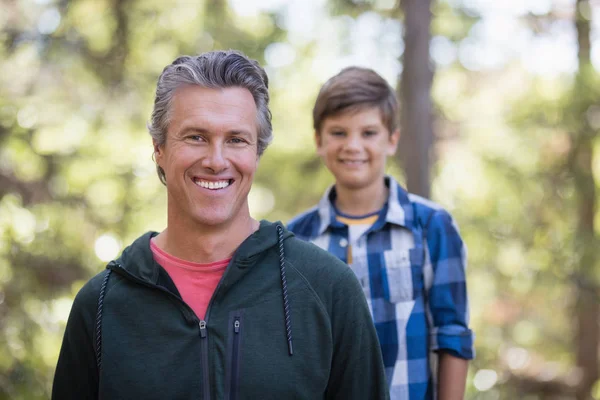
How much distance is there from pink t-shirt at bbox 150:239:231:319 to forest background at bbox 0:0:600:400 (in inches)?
130

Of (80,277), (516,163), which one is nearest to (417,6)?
(516,163)

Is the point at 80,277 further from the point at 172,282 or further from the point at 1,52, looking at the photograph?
the point at 172,282

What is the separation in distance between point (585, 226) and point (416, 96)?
4.74 m

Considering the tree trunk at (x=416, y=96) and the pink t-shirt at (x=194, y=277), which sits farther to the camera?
the tree trunk at (x=416, y=96)

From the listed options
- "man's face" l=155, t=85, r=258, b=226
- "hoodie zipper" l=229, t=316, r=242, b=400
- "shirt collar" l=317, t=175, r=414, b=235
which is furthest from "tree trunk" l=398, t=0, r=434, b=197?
"hoodie zipper" l=229, t=316, r=242, b=400

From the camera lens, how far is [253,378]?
6.18 feet

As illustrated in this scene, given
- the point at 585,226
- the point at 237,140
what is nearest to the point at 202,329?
the point at 237,140

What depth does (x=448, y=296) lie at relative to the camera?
270 cm

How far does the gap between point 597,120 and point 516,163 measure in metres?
1.23

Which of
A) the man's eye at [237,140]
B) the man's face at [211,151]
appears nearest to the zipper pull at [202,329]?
the man's face at [211,151]

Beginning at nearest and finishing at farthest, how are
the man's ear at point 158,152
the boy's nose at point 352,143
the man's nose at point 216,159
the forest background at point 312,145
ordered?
the man's nose at point 216,159, the man's ear at point 158,152, the boy's nose at point 352,143, the forest background at point 312,145

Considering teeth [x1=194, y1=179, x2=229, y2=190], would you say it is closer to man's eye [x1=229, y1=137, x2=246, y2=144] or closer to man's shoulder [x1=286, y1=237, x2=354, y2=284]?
man's eye [x1=229, y1=137, x2=246, y2=144]

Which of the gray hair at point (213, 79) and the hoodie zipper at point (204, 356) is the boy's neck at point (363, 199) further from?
the hoodie zipper at point (204, 356)

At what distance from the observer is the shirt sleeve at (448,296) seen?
2.67 meters
